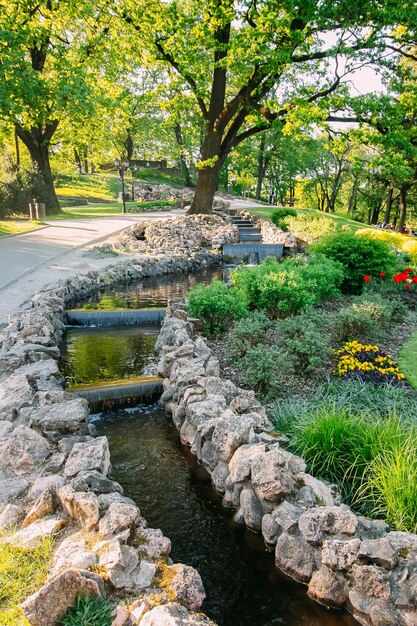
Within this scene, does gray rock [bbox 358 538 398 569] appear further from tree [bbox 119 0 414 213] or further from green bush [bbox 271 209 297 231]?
green bush [bbox 271 209 297 231]

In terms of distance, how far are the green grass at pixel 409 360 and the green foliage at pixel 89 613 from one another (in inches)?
197

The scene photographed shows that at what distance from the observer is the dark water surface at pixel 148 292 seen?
453 inches

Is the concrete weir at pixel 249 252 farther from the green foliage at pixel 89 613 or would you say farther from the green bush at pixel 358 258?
the green foliage at pixel 89 613

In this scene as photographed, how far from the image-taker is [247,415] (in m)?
4.93

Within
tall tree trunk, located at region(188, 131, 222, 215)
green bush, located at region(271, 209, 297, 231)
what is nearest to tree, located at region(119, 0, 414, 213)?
tall tree trunk, located at region(188, 131, 222, 215)

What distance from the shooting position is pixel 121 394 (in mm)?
6426

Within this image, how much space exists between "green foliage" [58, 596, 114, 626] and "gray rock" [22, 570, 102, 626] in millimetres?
29

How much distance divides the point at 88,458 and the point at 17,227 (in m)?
19.4

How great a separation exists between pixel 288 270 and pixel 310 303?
1.09 m

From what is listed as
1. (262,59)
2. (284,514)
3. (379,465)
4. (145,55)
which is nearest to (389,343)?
(379,465)

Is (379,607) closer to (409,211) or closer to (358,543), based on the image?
(358,543)

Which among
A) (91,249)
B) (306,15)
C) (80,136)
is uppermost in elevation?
(306,15)

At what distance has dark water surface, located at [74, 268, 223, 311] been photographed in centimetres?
1152

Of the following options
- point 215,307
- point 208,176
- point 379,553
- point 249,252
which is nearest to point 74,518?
point 379,553
